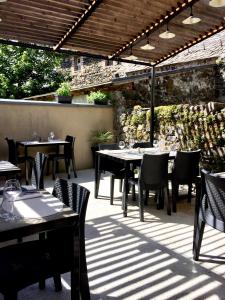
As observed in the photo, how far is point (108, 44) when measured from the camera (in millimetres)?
6148

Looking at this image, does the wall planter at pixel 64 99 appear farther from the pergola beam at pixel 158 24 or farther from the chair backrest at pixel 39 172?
the chair backrest at pixel 39 172

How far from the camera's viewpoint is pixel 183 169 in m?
4.61

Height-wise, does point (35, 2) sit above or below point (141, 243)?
above

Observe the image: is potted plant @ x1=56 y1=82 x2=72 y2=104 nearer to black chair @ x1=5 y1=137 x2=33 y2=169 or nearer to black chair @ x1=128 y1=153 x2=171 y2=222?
black chair @ x1=5 y1=137 x2=33 y2=169

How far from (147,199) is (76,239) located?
3080 millimetres

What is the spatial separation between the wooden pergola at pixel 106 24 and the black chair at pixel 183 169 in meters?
2.08

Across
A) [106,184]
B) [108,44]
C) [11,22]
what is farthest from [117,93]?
[11,22]

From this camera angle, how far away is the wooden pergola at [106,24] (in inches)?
185

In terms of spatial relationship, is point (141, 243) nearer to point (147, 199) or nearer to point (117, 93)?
point (147, 199)

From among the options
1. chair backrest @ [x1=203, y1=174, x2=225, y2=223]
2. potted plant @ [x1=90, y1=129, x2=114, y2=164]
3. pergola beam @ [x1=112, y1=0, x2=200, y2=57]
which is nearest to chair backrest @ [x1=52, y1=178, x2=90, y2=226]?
chair backrest @ [x1=203, y1=174, x2=225, y2=223]

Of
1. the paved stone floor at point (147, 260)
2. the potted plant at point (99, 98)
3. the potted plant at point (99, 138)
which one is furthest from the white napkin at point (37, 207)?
the potted plant at point (99, 98)

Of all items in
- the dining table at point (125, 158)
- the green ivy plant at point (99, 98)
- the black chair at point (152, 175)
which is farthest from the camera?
the green ivy plant at point (99, 98)

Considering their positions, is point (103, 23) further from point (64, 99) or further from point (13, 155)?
point (13, 155)

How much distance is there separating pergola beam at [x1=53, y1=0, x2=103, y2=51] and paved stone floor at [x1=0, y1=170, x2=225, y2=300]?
3143 millimetres
